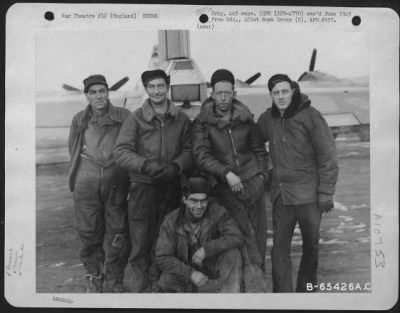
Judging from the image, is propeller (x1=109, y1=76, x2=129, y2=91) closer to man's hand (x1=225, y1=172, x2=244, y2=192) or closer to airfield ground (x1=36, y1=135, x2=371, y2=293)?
airfield ground (x1=36, y1=135, x2=371, y2=293)

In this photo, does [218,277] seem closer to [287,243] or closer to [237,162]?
[287,243]

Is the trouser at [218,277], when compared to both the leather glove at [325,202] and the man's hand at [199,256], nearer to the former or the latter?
the man's hand at [199,256]

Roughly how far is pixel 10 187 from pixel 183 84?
56 centimetres

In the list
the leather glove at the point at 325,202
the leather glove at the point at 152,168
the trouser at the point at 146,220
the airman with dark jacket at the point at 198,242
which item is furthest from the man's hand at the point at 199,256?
the leather glove at the point at 325,202

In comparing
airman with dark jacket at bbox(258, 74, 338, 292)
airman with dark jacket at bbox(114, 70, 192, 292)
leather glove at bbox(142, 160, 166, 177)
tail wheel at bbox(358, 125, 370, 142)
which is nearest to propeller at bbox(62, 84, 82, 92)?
airman with dark jacket at bbox(114, 70, 192, 292)

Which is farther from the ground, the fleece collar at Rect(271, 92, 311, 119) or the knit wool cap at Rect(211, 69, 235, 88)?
the knit wool cap at Rect(211, 69, 235, 88)

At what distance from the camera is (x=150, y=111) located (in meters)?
1.33

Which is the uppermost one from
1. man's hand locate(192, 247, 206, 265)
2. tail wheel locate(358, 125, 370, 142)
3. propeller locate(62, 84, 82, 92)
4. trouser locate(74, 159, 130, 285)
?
propeller locate(62, 84, 82, 92)

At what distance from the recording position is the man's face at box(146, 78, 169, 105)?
52.6 inches

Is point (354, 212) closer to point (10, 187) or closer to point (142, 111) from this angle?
point (142, 111)

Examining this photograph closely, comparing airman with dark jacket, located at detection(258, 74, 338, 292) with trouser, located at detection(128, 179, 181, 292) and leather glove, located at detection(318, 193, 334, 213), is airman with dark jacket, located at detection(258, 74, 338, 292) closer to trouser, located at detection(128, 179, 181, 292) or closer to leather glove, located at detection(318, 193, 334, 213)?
leather glove, located at detection(318, 193, 334, 213)

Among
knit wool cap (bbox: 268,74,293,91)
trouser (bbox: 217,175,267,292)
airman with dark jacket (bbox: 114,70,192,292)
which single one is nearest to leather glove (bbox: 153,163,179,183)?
airman with dark jacket (bbox: 114,70,192,292)

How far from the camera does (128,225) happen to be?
1343mm

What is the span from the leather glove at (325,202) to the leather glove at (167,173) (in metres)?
0.40
